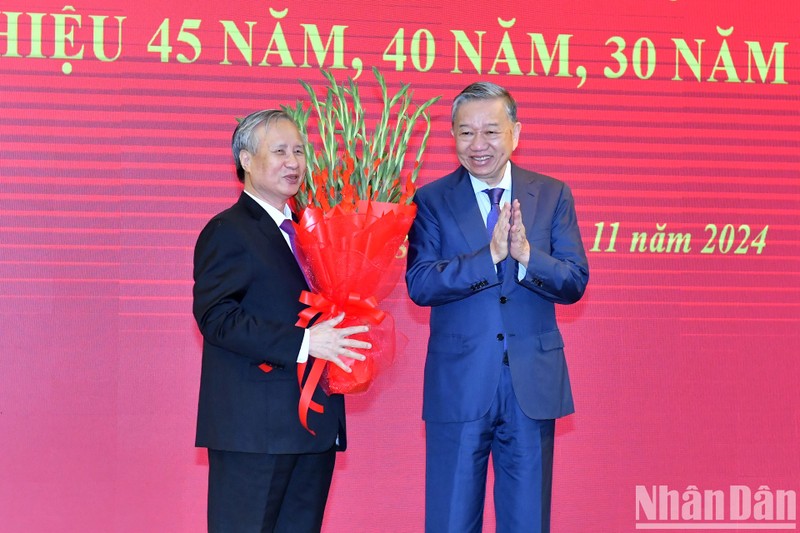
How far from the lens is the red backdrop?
3.31 metres

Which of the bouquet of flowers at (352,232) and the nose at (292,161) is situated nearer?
the bouquet of flowers at (352,232)

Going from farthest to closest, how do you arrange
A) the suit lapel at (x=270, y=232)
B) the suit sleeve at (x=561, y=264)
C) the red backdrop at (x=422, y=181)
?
the red backdrop at (x=422, y=181) → the suit sleeve at (x=561, y=264) → the suit lapel at (x=270, y=232)

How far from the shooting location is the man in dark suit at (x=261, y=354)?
201 centimetres

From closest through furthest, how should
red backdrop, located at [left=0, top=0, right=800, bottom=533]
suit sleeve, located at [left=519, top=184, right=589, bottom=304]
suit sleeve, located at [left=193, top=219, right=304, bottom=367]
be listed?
1. suit sleeve, located at [left=193, top=219, right=304, bottom=367]
2. suit sleeve, located at [left=519, top=184, right=589, bottom=304]
3. red backdrop, located at [left=0, top=0, right=800, bottom=533]

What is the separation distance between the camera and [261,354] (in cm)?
199

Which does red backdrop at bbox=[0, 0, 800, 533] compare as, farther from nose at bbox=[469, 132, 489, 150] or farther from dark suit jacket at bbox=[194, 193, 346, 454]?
dark suit jacket at bbox=[194, 193, 346, 454]

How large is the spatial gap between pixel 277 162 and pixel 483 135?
58 cm

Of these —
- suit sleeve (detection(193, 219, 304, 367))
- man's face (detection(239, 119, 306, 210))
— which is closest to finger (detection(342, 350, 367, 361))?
suit sleeve (detection(193, 219, 304, 367))

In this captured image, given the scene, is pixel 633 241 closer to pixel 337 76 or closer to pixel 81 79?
pixel 337 76

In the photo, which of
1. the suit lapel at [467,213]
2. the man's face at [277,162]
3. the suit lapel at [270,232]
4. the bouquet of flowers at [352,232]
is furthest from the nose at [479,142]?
the suit lapel at [270,232]

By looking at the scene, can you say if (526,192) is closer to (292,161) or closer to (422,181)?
(292,161)

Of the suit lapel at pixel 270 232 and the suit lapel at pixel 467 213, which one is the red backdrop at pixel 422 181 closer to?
the suit lapel at pixel 467 213

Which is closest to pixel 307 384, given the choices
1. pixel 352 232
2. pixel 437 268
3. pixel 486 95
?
pixel 352 232

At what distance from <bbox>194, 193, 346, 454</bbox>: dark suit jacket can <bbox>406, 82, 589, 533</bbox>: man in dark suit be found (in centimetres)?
39
